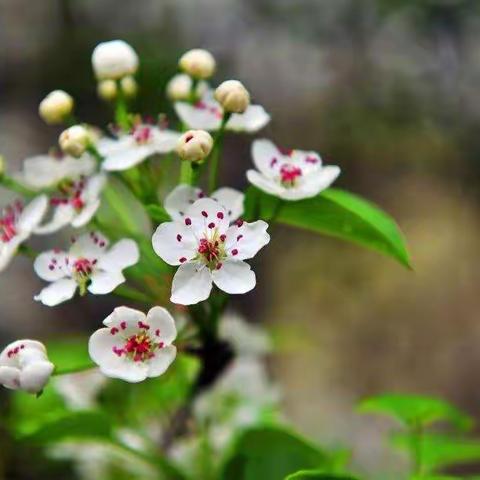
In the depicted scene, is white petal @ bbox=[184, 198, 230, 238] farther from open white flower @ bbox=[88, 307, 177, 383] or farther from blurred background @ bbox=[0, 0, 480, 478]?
blurred background @ bbox=[0, 0, 480, 478]

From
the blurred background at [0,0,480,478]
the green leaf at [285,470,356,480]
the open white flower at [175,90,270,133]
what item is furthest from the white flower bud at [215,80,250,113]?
the blurred background at [0,0,480,478]

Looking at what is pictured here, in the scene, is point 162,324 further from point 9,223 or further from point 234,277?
point 9,223

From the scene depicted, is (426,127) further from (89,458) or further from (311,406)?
(89,458)

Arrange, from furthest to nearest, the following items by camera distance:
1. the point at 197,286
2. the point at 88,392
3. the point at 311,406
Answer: the point at 311,406 < the point at 88,392 < the point at 197,286

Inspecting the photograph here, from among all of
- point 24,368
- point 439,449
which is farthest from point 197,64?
point 439,449

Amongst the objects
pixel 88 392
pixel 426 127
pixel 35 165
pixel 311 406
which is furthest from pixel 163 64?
pixel 35 165

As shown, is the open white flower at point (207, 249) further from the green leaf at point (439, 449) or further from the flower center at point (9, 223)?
the green leaf at point (439, 449)
